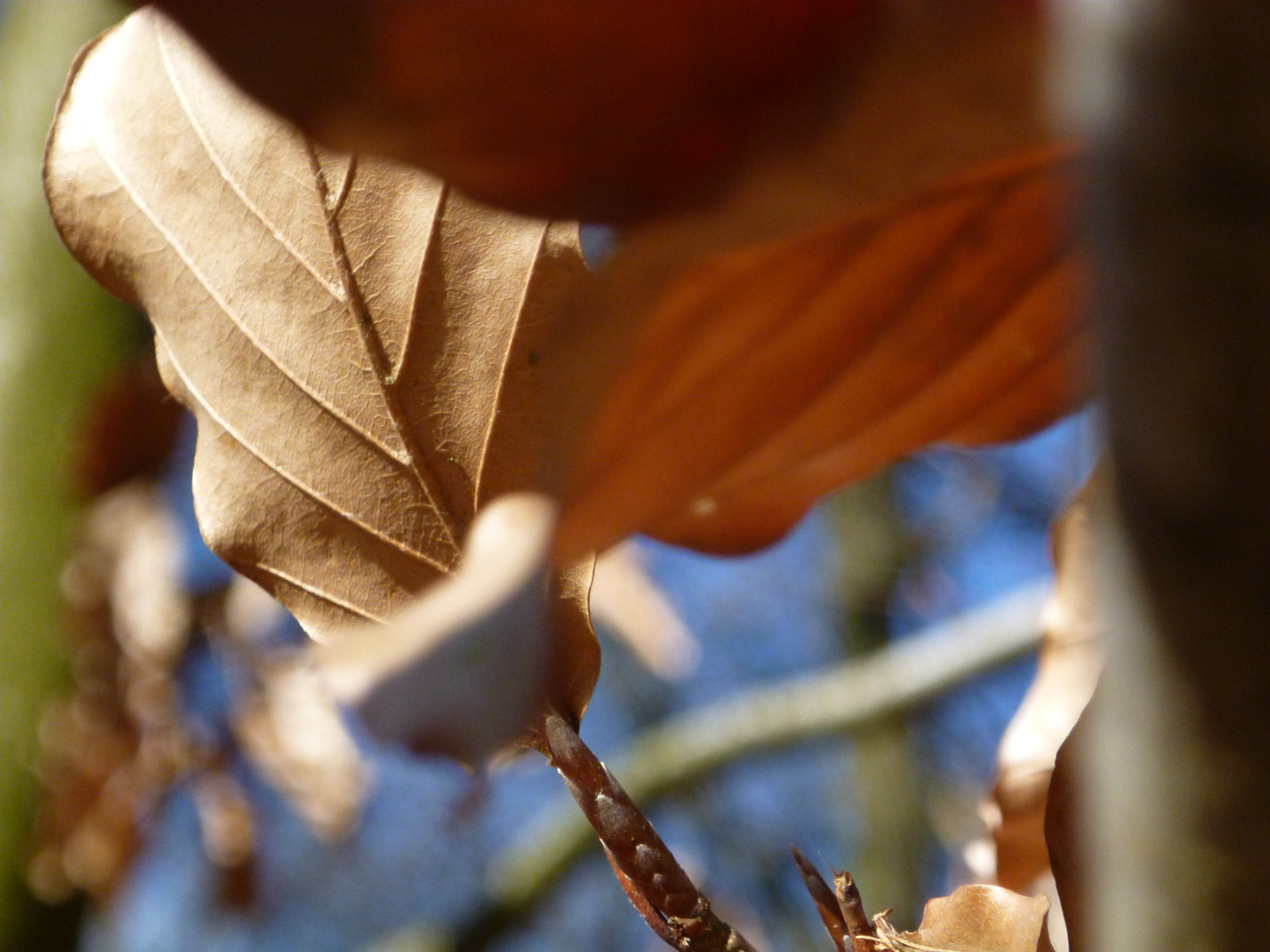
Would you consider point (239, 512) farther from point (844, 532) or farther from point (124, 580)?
point (844, 532)

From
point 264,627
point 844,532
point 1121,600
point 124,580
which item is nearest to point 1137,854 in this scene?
point 1121,600

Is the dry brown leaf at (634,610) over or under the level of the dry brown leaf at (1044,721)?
under

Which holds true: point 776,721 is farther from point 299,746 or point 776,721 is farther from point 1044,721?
point 1044,721

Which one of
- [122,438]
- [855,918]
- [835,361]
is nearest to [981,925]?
[855,918]

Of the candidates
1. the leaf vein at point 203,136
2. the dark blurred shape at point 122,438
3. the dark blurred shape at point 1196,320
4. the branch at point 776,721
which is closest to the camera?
the dark blurred shape at point 1196,320

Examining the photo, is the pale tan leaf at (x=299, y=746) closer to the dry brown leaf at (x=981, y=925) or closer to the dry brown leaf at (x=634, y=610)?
the dry brown leaf at (x=634, y=610)

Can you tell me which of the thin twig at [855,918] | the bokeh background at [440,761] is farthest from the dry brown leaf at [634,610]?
the thin twig at [855,918]
